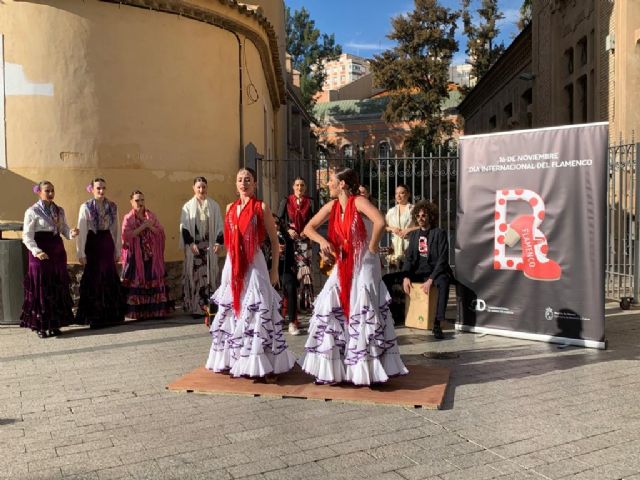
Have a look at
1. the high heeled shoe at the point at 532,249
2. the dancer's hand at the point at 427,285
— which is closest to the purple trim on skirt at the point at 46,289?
the dancer's hand at the point at 427,285

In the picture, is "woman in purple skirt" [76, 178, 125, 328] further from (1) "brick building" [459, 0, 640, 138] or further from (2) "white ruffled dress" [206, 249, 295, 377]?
(1) "brick building" [459, 0, 640, 138]

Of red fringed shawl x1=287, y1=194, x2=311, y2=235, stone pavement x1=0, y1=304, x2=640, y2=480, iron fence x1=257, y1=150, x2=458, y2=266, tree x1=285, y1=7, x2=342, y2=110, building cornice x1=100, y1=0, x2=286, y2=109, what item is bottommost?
stone pavement x1=0, y1=304, x2=640, y2=480

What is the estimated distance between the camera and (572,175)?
6668 mm

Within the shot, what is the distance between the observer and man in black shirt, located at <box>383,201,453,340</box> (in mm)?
7578

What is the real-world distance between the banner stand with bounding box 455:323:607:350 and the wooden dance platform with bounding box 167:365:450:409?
181cm

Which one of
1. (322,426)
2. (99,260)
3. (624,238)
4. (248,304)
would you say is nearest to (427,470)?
(322,426)

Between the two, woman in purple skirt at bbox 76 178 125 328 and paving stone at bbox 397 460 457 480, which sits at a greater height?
woman in purple skirt at bbox 76 178 125 328

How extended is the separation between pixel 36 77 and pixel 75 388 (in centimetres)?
548

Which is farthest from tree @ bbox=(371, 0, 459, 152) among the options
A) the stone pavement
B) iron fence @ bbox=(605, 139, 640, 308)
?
the stone pavement

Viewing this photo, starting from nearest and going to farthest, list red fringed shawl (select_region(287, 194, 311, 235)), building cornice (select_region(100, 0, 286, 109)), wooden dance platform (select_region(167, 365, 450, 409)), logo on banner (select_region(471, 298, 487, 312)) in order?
wooden dance platform (select_region(167, 365, 450, 409))
logo on banner (select_region(471, 298, 487, 312))
red fringed shawl (select_region(287, 194, 311, 235))
building cornice (select_region(100, 0, 286, 109))

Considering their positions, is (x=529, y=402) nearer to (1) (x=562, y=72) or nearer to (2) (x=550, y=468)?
(2) (x=550, y=468)

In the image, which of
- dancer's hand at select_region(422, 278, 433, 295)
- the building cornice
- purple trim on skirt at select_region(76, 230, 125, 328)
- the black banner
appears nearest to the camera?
the black banner

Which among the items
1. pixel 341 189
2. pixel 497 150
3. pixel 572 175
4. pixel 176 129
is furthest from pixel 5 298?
pixel 572 175

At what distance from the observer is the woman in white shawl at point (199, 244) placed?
28.1 ft
